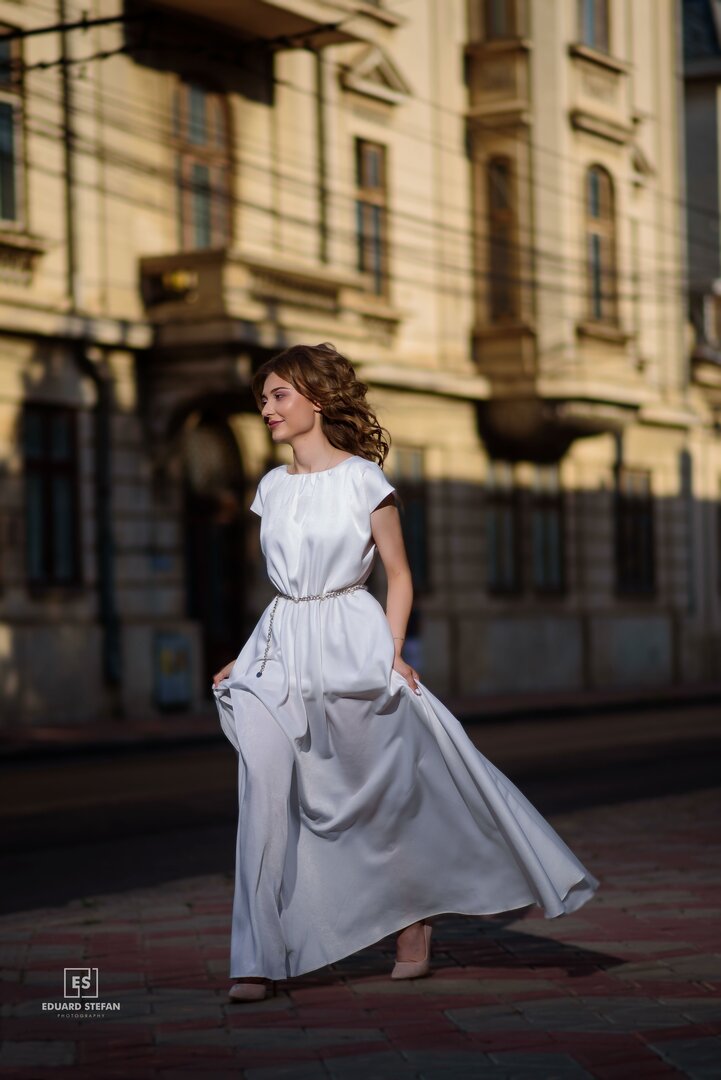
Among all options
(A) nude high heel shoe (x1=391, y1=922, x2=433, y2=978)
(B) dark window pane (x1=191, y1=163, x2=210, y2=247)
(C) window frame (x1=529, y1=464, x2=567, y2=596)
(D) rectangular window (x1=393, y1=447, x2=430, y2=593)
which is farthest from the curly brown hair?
(C) window frame (x1=529, y1=464, x2=567, y2=596)

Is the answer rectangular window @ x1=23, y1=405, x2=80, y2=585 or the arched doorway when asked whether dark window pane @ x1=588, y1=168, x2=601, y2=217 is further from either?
rectangular window @ x1=23, y1=405, x2=80, y2=585

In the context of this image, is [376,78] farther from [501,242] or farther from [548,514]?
[548,514]

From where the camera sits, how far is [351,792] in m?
5.57

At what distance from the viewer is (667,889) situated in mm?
7574

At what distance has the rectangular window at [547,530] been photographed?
29188mm

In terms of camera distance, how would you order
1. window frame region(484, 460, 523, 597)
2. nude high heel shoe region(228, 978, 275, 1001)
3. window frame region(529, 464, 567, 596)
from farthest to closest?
window frame region(529, 464, 567, 596)
window frame region(484, 460, 523, 597)
nude high heel shoe region(228, 978, 275, 1001)

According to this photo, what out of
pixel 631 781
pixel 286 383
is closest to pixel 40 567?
pixel 631 781

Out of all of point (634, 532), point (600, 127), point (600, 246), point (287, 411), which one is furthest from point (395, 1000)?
point (634, 532)

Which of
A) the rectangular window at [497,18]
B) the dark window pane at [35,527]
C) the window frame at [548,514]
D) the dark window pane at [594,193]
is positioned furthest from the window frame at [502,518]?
the dark window pane at [35,527]

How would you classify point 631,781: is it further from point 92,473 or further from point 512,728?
point 92,473

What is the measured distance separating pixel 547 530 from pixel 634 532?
109 inches

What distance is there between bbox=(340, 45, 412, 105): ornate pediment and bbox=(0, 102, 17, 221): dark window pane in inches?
245

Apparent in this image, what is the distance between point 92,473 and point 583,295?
399 inches

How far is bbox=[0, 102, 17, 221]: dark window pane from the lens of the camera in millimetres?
20406
